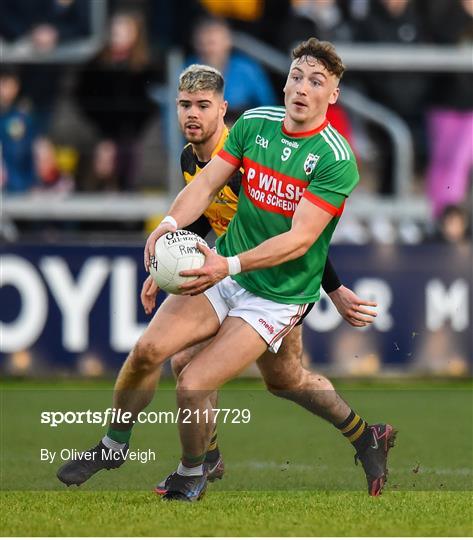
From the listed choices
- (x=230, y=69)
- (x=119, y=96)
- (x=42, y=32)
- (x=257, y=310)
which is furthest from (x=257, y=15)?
(x=257, y=310)

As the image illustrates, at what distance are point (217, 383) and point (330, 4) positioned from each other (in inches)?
330

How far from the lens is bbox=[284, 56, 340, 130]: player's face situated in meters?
7.06

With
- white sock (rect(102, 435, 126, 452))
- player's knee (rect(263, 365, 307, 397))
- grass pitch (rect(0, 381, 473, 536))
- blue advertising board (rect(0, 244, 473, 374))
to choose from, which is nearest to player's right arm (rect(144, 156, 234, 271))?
player's knee (rect(263, 365, 307, 397))

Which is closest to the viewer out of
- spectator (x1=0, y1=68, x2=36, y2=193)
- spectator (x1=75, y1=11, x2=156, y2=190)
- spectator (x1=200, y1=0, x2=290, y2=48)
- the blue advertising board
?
the blue advertising board

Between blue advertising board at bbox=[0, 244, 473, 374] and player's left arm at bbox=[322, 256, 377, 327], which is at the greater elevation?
player's left arm at bbox=[322, 256, 377, 327]

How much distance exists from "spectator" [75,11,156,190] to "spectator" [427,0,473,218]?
294 cm

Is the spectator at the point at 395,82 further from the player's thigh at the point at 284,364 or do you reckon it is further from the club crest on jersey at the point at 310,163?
the club crest on jersey at the point at 310,163

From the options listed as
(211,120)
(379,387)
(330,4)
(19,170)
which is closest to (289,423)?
(379,387)

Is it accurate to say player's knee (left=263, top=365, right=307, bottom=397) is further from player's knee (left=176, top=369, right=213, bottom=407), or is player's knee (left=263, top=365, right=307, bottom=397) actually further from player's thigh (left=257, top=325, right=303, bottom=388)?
player's knee (left=176, top=369, right=213, bottom=407)

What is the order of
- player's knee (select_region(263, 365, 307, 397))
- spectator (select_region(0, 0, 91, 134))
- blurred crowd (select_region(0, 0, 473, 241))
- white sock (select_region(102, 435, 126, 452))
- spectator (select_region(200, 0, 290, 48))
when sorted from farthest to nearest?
1. spectator (select_region(200, 0, 290, 48))
2. spectator (select_region(0, 0, 91, 134))
3. blurred crowd (select_region(0, 0, 473, 241))
4. player's knee (select_region(263, 365, 307, 397))
5. white sock (select_region(102, 435, 126, 452))

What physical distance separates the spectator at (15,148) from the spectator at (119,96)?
0.64 m

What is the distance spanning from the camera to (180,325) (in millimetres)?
7180

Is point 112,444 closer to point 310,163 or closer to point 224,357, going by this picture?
point 224,357

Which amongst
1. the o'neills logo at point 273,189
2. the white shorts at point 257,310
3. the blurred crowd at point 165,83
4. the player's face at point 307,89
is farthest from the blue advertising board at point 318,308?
the player's face at point 307,89
